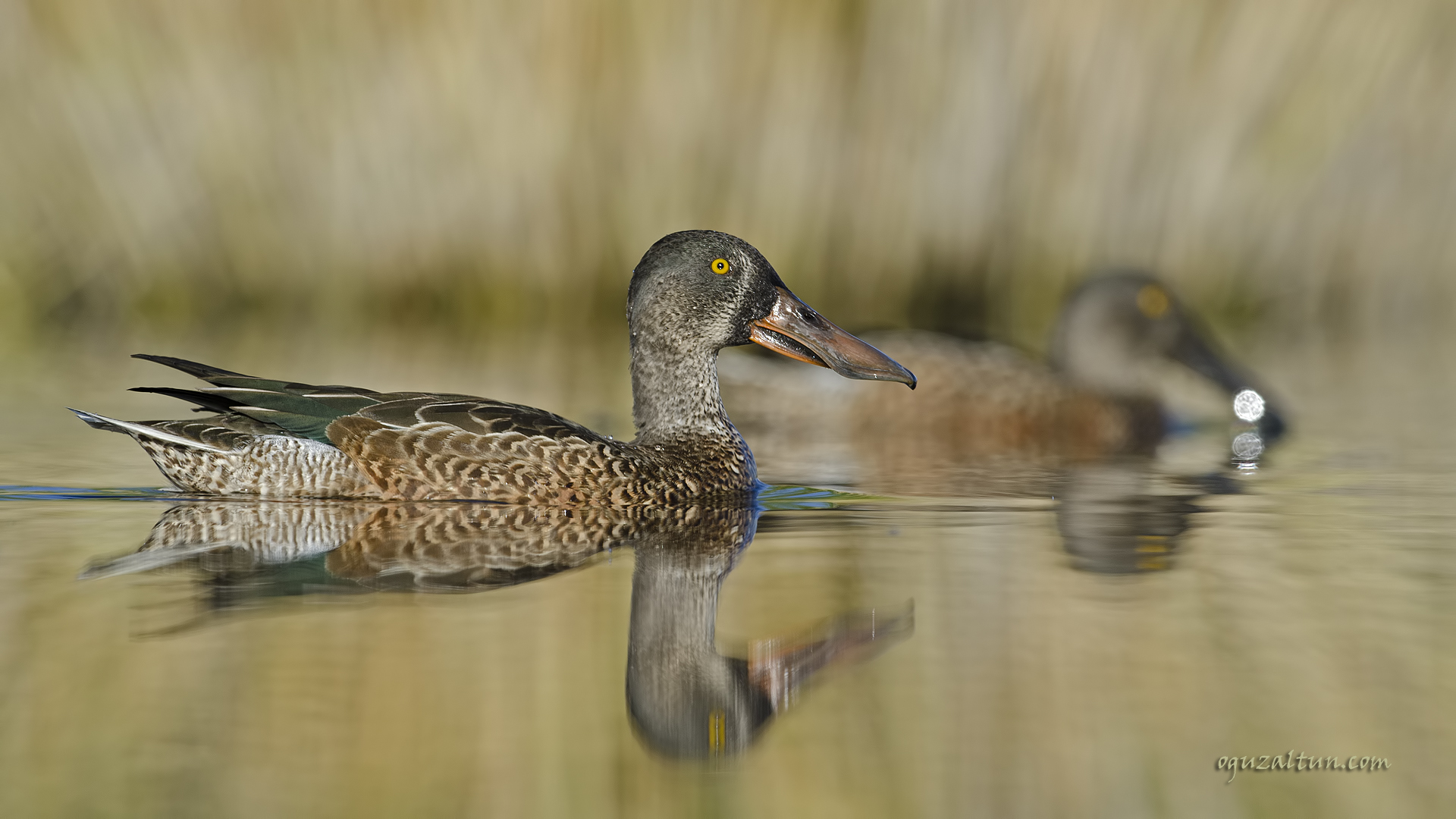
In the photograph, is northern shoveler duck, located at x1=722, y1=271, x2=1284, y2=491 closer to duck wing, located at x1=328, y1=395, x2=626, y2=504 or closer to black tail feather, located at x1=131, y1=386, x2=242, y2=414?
duck wing, located at x1=328, y1=395, x2=626, y2=504

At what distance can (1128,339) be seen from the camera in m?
9.62

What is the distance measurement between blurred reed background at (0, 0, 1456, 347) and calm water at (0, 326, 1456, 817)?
5057mm

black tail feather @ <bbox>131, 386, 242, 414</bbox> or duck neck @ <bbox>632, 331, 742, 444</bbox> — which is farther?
duck neck @ <bbox>632, 331, 742, 444</bbox>

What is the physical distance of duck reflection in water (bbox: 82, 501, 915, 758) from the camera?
12.5ft

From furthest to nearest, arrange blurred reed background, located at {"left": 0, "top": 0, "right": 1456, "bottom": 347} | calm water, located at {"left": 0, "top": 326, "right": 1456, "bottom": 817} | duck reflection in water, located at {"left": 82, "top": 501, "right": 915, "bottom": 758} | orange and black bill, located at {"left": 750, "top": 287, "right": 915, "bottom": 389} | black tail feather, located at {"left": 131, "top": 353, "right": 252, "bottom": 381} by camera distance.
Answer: blurred reed background, located at {"left": 0, "top": 0, "right": 1456, "bottom": 347}, orange and black bill, located at {"left": 750, "top": 287, "right": 915, "bottom": 389}, black tail feather, located at {"left": 131, "top": 353, "right": 252, "bottom": 381}, duck reflection in water, located at {"left": 82, "top": 501, "right": 915, "bottom": 758}, calm water, located at {"left": 0, "top": 326, "right": 1456, "bottom": 817}

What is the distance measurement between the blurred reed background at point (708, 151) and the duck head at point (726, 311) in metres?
4.44

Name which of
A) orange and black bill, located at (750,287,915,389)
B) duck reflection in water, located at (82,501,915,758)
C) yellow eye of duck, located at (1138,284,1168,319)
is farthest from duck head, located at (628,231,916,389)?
yellow eye of duck, located at (1138,284,1168,319)

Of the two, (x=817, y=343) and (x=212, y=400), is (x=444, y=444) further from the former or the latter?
(x=817, y=343)

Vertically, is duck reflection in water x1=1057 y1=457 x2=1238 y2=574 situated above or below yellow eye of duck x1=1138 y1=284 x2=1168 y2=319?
below

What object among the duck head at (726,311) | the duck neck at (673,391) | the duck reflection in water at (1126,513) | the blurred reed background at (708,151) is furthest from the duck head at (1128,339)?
the duck neck at (673,391)

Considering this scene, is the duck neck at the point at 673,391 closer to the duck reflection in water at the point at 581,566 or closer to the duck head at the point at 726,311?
the duck head at the point at 726,311

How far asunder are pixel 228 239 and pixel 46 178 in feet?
3.64

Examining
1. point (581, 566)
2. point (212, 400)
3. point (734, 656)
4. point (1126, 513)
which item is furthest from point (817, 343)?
point (734, 656)

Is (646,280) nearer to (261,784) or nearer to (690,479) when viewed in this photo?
(690,479)
